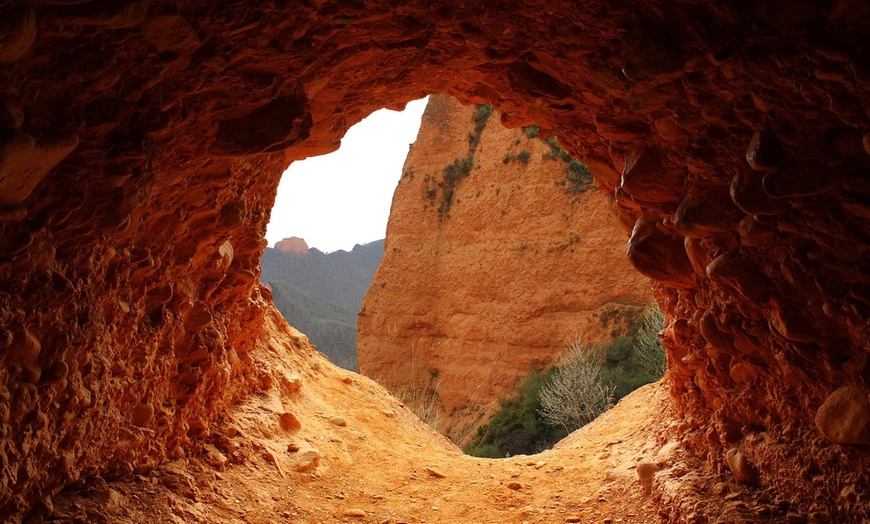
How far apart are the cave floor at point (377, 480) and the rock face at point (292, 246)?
4789cm

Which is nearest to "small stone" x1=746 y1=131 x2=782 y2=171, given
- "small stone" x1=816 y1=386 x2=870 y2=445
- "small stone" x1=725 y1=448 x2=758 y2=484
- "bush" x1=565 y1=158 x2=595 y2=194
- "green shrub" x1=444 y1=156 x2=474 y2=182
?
"small stone" x1=816 y1=386 x2=870 y2=445

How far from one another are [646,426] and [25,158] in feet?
14.7

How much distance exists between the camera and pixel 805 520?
2.34m

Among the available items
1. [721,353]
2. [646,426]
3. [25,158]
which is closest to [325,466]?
[646,426]

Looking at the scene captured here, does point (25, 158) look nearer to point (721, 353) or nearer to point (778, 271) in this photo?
point (778, 271)

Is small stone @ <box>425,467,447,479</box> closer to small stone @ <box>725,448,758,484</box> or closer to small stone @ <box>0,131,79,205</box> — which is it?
small stone @ <box>725,448,758,484</box>

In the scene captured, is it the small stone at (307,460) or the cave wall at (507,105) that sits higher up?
the cave wall at (507,105)

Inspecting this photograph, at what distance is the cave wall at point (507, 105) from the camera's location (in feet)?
6.14

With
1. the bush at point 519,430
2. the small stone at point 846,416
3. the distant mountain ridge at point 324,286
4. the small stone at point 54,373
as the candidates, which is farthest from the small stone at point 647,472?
the distant mountain ridge at point 324,286

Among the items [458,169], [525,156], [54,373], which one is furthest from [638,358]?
[54,373]

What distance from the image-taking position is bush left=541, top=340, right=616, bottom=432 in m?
13.2

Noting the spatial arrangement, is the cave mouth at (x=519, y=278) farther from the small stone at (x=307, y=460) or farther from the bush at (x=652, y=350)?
the small stone at (x=307, y=460)

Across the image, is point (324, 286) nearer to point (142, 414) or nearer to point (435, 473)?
point (435, 473)

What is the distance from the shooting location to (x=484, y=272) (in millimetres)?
19062
